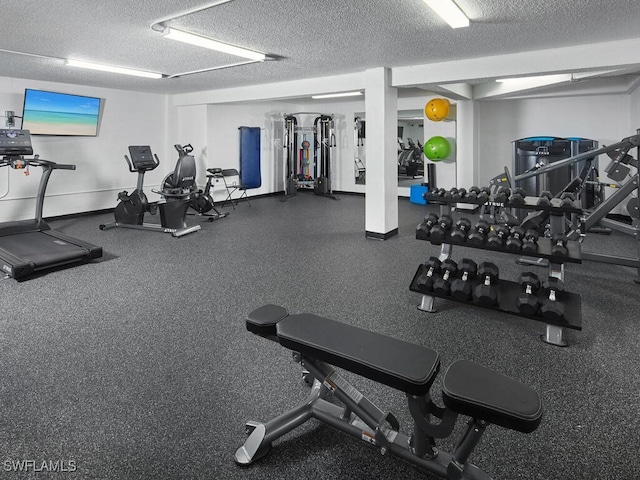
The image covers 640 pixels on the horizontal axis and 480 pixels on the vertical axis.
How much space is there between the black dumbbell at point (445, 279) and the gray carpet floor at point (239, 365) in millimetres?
193

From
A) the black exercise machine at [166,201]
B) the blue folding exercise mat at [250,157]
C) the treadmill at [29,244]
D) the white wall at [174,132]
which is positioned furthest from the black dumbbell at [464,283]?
the blue folding exercise mat at [250,157]

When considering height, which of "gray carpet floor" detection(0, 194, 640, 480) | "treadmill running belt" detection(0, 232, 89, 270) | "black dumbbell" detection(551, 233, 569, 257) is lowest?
"gray carpet floor" detection(0, 194, 640, 480)

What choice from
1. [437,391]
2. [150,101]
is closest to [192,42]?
[437,391]

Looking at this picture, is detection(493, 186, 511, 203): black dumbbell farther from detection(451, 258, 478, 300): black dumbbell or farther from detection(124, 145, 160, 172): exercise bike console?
detection(124, 145, 160, 172): exercise bike console

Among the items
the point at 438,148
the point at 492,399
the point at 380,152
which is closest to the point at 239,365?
the point at 492,399

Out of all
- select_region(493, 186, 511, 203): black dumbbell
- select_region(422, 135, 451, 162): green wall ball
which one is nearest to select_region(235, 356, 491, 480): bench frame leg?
select_region(493, 186, 511, 203): black dumbbell

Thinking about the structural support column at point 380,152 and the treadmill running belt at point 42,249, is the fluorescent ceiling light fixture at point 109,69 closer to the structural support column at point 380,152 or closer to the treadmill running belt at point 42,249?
the treadmill running belt at point 42,249

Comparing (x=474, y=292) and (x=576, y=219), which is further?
(x=576, y=219)

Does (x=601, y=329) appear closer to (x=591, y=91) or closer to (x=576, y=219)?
(x=576, y=219)

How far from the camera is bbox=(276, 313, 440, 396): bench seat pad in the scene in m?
1.29

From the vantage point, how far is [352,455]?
1.64 meters

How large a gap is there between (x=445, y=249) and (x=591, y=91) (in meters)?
4.60

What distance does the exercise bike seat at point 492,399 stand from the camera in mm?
1146

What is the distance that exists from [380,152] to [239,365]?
3600 mm
